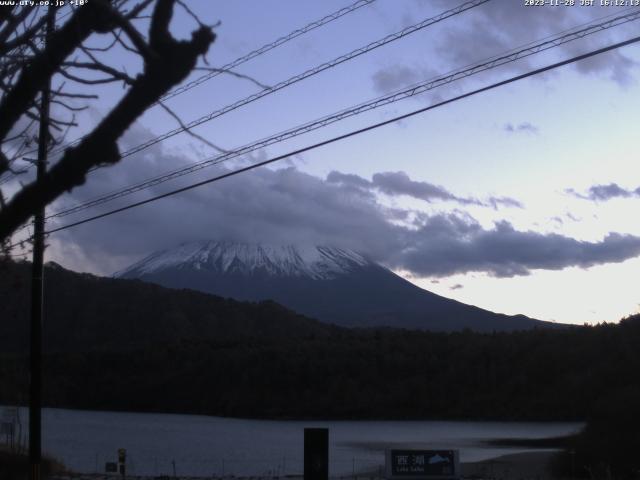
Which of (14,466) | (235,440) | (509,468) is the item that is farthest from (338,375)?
(14,466)

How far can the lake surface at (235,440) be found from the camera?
45.4 metres

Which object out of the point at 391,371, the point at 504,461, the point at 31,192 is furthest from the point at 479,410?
the point at 31,192

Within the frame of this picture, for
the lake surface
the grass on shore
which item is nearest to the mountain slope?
the lake surface

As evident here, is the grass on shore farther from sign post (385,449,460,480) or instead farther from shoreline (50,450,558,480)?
sign post (385,449,460,480)

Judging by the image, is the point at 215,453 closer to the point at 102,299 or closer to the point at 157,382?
the point at 157,382

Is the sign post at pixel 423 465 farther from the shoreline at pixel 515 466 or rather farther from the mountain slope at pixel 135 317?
the mountain slope at pixel 135 317

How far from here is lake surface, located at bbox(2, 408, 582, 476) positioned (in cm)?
4538

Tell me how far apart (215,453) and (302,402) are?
142ft

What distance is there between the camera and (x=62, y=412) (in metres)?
89.2

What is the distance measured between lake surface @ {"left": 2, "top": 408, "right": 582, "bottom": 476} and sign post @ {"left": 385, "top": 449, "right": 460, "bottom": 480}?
2107 cm

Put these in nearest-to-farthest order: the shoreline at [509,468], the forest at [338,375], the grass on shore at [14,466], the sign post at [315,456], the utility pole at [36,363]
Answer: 1. the sign post at [315,456]
2. the utility pole at [36,363]
3. the grass on shore at [14,466]
4. the shoreline at [509,468]
5. the forest at [338,375]

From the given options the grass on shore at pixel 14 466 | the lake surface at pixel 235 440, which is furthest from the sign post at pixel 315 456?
the lake surface at pixel 235 440

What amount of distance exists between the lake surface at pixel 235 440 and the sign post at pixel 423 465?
21.1 m

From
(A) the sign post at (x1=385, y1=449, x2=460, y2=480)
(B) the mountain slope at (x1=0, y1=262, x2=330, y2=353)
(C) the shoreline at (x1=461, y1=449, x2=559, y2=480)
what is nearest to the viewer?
(A) the sign post at (x1=385, y1=449, x2=460, y2=480)
